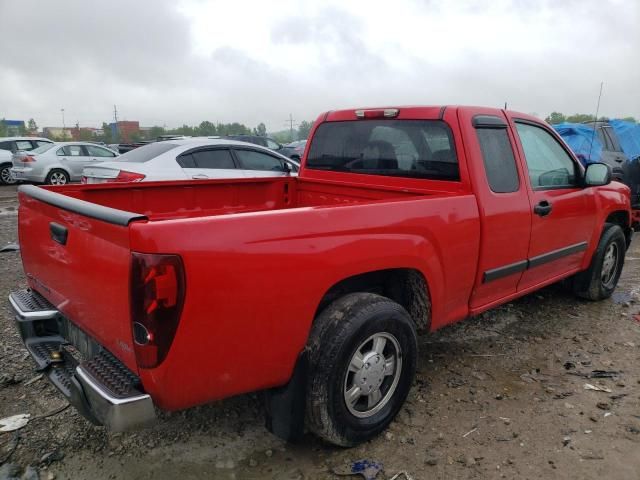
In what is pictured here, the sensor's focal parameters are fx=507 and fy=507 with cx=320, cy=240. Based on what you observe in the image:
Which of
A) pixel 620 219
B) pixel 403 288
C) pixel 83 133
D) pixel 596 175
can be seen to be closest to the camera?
pixel 403 288

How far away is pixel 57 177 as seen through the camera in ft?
47.4

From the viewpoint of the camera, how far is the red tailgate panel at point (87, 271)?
6.73 feet

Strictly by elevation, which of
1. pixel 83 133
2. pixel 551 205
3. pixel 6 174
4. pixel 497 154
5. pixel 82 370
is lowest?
pixel 6 174

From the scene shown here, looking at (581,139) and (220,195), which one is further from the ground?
(581,139)

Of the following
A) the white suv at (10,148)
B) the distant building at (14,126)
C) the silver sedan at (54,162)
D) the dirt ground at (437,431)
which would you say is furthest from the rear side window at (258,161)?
the distant building at (14,126)

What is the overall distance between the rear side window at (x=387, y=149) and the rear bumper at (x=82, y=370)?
7.59 ft

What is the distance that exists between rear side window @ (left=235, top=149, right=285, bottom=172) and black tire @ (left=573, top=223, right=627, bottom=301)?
5127mm

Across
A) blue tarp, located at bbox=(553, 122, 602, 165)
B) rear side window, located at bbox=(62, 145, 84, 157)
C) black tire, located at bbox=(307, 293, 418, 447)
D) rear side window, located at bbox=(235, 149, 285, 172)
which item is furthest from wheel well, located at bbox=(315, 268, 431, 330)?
rear side window, located at bbox=(62, 145, 84, 157)

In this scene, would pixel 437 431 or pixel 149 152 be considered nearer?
pixel 437 431

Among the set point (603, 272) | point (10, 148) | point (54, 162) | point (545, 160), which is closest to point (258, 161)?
point (545, 160)

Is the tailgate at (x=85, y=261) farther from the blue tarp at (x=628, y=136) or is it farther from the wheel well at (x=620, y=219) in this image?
the blue tarp at (x=628, y=136)

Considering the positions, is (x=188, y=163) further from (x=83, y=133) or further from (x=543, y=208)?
(x=83, y=133)

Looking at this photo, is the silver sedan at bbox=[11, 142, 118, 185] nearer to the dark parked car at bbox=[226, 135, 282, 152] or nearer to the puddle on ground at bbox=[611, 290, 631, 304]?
the dark parked car at bbox=[226, 135, 282, 152]

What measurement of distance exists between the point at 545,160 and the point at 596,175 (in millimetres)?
515
